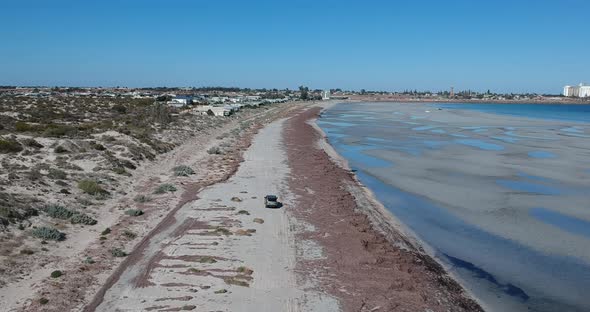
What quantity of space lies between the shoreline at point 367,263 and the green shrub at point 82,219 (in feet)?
20.5

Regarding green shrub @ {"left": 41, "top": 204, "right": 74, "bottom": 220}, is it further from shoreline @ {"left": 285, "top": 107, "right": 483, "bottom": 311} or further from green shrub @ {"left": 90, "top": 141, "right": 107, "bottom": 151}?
green shrub @ {"left": 90, "top": 141, "right": 107, "bottom": 151}

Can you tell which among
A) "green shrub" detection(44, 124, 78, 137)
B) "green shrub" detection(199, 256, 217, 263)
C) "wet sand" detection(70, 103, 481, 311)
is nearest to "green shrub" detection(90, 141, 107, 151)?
"green shrub" detection(44, 124, 78, 137)

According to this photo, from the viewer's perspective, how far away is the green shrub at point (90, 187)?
1865 centimetres

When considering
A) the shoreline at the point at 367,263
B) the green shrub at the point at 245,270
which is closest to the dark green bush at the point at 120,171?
the shoreline at the point at 367,263

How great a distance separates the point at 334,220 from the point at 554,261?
6799mm

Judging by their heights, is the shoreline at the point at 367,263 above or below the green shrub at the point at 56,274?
below

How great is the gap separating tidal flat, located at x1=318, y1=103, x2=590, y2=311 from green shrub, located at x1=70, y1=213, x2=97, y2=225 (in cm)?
1030

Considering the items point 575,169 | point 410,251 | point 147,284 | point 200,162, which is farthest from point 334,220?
point 575,169

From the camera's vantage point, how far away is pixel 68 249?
1313 cm

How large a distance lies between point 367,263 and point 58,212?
9.07 metres

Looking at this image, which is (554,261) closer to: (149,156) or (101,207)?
(101,207)

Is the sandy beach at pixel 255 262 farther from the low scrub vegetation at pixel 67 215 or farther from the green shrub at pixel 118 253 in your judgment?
the low scrub vegetation at pixel 67 215

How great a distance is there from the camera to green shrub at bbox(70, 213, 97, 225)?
15232 mm

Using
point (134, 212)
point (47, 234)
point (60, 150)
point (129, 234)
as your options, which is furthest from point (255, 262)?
point (60, 150)
